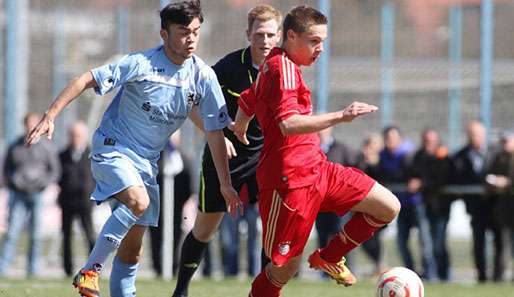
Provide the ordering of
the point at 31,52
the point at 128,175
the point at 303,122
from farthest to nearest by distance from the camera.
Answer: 1. the point at 31,52
2. the point at 128,175
3. the point at 303,122

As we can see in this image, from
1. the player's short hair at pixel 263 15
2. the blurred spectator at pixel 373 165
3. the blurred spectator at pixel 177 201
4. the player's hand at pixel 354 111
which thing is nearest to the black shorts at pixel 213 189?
the player's short hair at pixel 263 15

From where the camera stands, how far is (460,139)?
17.0 m

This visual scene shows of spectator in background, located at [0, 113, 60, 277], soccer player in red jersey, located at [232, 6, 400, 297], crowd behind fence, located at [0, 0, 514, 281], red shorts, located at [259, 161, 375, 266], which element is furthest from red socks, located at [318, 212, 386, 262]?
crowd behind fence, located at [0, 0, 514, 281]

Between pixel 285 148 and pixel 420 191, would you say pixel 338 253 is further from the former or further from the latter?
pixel 420 191

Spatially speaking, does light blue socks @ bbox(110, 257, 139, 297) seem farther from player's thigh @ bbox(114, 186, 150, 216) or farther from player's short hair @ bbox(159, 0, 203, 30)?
player's short hair @ bbox(159, 0, 203, 30)

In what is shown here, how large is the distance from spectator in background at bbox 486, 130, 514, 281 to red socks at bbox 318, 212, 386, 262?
24.5ft

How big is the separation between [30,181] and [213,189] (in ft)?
23.1

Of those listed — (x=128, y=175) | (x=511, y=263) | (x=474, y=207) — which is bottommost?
(x=511, y=263)

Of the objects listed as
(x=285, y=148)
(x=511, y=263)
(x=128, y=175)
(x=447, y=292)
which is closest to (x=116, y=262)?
(x=128, y=175)

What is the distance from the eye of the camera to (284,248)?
7.20 metres

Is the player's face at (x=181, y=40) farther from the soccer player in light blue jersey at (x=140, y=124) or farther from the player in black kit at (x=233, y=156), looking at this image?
the player in black kit at (x=233, y=156)

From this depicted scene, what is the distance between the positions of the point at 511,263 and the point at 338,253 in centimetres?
1031

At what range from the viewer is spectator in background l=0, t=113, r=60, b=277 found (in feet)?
49.5

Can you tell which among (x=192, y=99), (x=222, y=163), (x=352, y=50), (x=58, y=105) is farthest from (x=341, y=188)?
(x=352, y=50)
